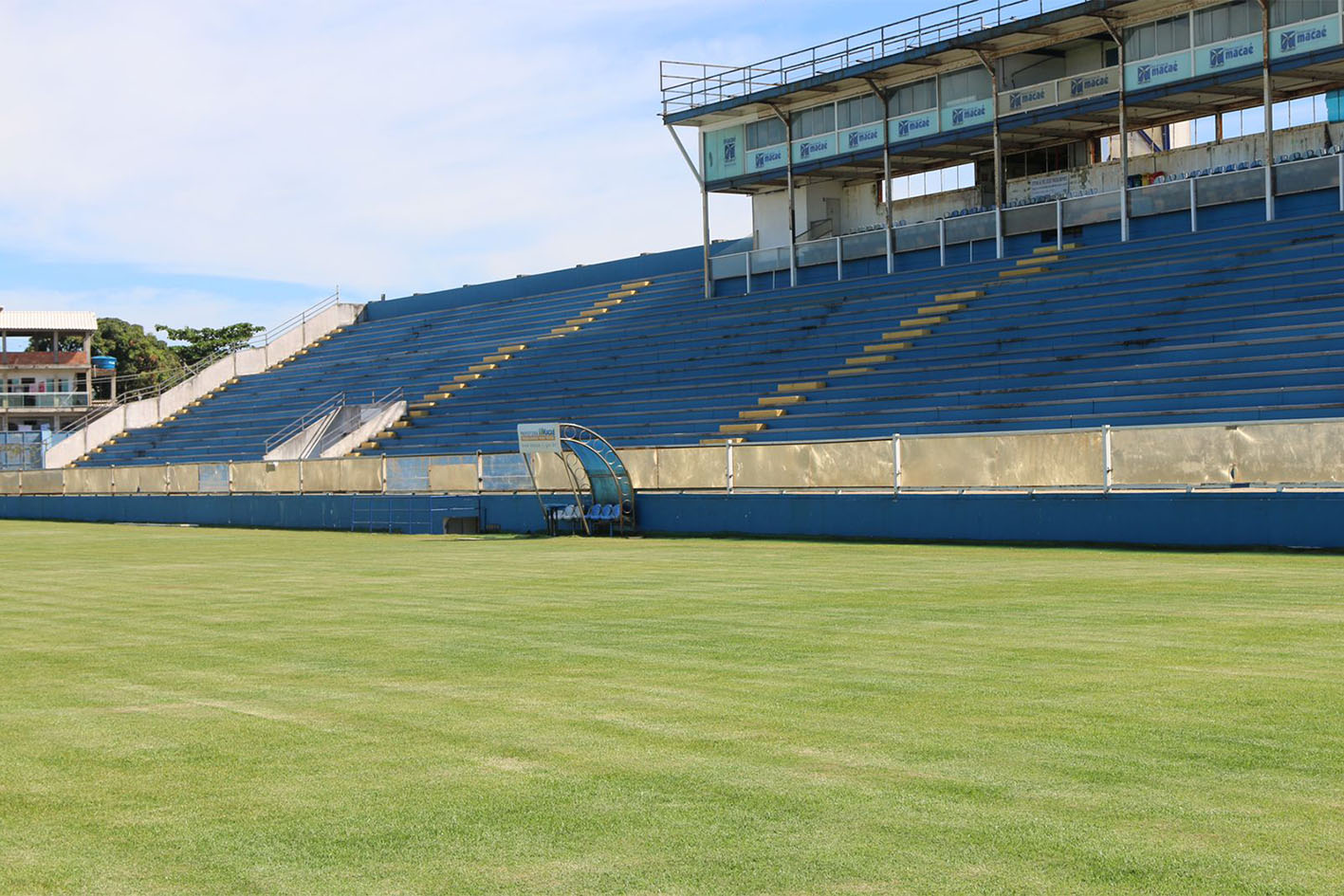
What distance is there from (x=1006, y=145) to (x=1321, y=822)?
37.6 metres

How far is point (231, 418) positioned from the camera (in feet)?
171

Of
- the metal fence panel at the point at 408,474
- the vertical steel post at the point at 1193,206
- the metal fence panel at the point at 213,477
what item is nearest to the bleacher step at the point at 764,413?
the metal fence panel at the point at 408,474

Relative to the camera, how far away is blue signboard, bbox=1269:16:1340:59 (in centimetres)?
3189

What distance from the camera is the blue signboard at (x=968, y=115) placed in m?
38.8

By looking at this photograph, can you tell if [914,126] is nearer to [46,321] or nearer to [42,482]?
[42,482]

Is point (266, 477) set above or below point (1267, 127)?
below

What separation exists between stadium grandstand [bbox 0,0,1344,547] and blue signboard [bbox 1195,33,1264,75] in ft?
0.26

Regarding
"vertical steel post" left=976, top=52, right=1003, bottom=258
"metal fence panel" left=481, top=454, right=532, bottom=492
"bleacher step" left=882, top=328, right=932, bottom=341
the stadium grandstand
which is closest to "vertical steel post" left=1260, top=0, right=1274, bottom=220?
the stadium grandstand

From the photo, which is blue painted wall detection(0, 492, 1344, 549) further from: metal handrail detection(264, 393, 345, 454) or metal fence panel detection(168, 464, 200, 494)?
metal handrail detection(264, 393, 345, 454)

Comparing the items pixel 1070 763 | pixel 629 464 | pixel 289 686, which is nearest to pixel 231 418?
pixel 629 464

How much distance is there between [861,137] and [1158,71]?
9.35m

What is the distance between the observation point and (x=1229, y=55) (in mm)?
33688

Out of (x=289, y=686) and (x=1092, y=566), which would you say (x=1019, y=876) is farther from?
(x=1092, y=566)

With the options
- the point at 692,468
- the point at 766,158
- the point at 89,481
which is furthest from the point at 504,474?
the point at 89,481
